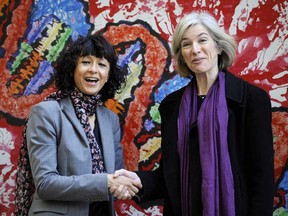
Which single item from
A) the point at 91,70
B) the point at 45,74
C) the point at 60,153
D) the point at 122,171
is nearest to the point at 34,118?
the point at 60,153

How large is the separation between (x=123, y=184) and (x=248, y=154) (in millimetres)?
581

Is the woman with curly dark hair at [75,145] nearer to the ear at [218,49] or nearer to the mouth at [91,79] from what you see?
the mouth at [91,79]

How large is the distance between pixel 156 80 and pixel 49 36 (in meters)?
0.71

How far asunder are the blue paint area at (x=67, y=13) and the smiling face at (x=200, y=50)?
0.85m

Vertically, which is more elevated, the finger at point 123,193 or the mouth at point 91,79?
the mouth at point 91,79

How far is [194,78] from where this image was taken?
1.82m

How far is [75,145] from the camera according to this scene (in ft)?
5.68

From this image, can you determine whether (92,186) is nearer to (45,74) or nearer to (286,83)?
(45,74)

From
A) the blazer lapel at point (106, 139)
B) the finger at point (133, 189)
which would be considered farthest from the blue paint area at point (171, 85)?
the finger at point (133, 189)

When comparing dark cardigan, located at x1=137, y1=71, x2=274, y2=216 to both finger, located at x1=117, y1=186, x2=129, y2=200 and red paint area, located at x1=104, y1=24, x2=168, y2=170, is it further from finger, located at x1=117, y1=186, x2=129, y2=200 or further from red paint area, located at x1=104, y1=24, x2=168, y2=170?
red paint area, located at x1=104, y1=24, x2=168, y2=170

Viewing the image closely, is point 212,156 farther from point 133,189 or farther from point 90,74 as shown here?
point 90,74

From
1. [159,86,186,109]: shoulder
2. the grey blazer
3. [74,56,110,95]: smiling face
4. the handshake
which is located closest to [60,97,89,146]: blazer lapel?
the grey blazer

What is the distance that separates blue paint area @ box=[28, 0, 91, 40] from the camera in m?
2.35

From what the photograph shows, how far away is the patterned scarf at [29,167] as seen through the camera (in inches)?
70.4
